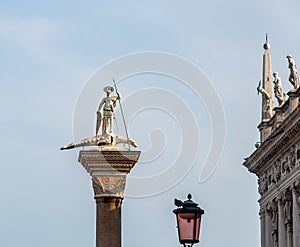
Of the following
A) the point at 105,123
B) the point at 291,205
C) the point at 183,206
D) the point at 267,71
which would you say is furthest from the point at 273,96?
the point at 183,206

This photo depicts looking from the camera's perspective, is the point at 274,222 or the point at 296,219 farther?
the point at 274,222

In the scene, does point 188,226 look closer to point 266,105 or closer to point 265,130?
point 265,130

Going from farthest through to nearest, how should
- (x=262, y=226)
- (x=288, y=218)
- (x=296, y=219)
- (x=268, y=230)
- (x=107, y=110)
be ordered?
(x=262, y=226) < (x=268, y=230) < (x=288, y=218) < (x=296, y=219) < (x=107, y=110)

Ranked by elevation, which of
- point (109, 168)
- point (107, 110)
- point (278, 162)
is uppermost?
point (278, 162)

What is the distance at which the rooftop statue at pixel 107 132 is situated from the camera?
126ft

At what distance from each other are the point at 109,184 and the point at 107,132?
2065mm

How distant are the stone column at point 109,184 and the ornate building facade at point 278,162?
21042 millimetres

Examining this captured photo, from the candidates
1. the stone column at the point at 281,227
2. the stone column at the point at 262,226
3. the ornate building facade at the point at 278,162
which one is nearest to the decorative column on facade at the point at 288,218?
the ornate building facade at the point at 278,162

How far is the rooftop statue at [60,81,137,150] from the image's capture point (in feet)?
126

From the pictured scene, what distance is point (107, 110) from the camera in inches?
1563

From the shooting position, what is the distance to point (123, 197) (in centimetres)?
3778

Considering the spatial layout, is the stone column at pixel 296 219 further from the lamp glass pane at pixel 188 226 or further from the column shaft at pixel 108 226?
the lamp glass pane at pixel 188 226

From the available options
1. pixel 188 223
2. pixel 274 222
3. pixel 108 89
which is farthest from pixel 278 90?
pixel 188 223

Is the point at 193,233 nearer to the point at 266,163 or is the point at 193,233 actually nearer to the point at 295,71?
the point at 295,71
